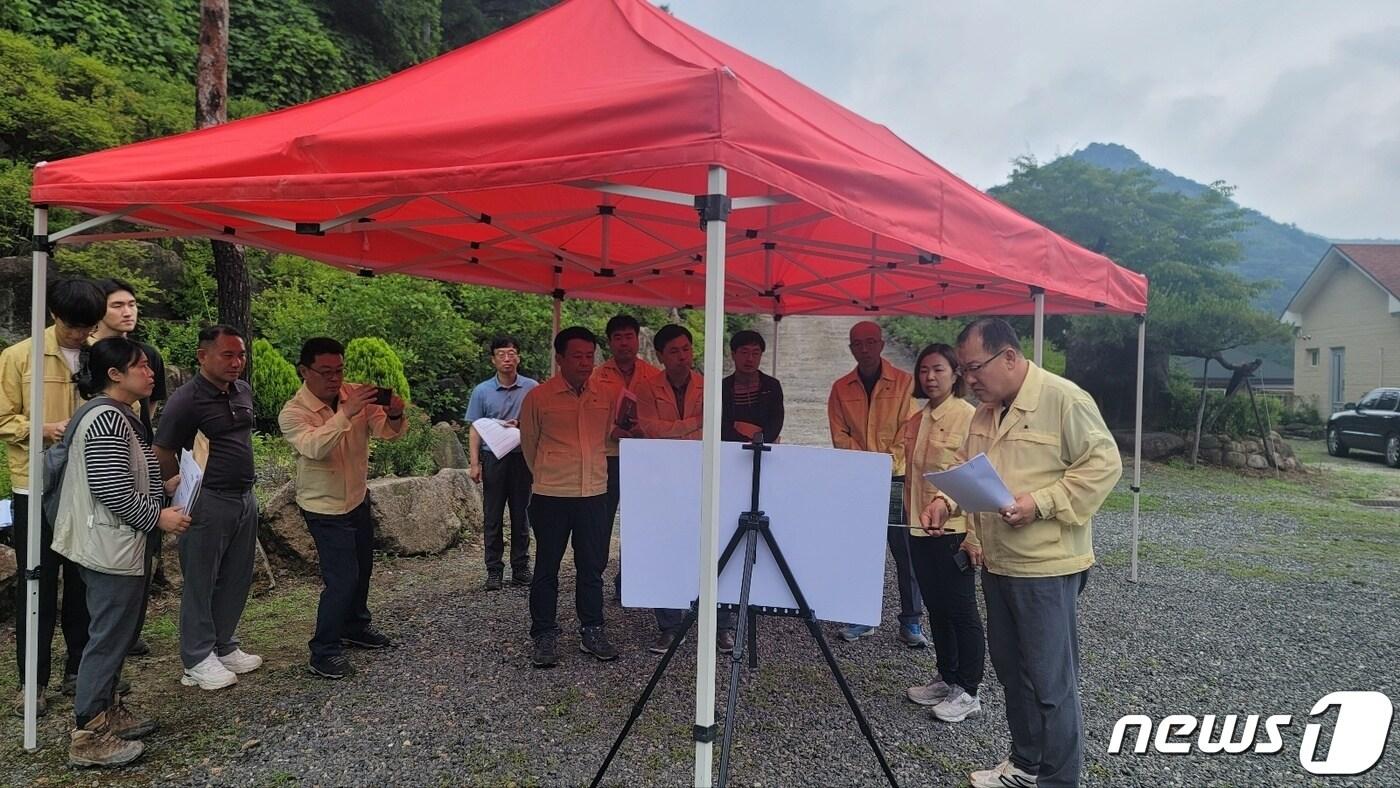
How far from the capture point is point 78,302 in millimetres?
3057

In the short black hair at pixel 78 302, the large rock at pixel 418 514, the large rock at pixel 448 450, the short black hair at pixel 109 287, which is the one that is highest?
the short black hair at pixel 109 287

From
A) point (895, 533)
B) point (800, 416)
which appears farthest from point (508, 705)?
point (800, 416)

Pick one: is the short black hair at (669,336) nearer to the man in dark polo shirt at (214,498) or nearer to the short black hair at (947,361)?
the short black hair at (947,361)

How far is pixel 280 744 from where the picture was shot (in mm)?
2973

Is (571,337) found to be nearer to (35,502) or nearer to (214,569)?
(214,569)

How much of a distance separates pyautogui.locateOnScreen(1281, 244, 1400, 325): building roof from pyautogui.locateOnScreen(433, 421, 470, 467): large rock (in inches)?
927

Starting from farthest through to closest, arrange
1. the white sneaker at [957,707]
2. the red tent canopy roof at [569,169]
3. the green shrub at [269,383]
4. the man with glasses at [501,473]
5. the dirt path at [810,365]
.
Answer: the dirt path at [810,365]
the green shrub at [269,383]
the man with glasses at [501,473]
the white sneaker at [957,707]
the red tent canopy roof at [569,169]

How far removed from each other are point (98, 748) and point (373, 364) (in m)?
4.64

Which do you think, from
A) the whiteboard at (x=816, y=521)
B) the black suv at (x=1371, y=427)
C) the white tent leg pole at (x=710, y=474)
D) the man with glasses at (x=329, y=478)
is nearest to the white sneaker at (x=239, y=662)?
the man with glasses at (x=329, y=478)

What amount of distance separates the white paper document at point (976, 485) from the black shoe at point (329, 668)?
2.96 meters

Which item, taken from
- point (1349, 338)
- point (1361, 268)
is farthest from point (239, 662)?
point (1349, 338)

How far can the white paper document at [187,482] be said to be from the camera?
3.21 m

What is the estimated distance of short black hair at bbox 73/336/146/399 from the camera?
8.95 ft

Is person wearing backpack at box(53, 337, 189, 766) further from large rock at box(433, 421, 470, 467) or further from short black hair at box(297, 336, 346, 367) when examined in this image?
large rock at box(433, 421, 470, 467)
